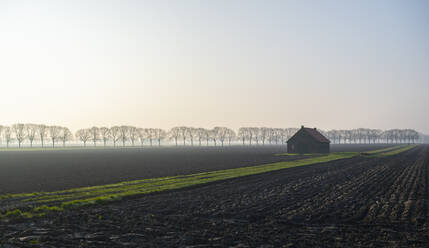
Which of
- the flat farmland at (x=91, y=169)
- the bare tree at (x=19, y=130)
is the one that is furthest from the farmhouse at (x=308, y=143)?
the bare tree at (x=19, y=130)

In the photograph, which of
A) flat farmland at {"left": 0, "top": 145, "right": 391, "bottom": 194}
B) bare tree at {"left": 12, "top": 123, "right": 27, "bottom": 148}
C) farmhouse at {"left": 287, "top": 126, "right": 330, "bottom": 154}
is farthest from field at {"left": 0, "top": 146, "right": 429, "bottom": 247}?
bare tree at {"left": 12, "top": 123, "right": 27, "bottom": 148}

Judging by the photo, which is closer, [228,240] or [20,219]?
[228,240]

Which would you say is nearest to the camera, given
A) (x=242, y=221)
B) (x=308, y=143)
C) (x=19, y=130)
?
(x=242, y=221)

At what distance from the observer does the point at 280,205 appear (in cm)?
1992

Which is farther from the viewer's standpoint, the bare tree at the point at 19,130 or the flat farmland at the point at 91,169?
the bare tree at the point at 19,130

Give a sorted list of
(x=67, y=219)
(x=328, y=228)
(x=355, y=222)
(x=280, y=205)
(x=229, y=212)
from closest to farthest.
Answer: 1. (x=328, y=228)
2. (x=355, y=222)
3. (x=67, y=219)
4. (x=229, y=212)
5. (x=280, y=205)

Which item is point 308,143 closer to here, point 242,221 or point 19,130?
point 242,221

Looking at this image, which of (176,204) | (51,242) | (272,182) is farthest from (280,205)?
(51,242)

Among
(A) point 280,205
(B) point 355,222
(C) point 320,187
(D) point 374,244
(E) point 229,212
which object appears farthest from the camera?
(C) point 320,187

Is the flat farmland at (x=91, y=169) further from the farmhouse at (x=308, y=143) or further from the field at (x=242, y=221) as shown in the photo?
the farmhouse at (x=308, y=143)

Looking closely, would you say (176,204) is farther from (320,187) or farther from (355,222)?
(320,187)

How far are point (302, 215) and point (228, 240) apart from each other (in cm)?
584

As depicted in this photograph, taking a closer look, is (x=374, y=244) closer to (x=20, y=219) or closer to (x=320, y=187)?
(x=320, y=187)

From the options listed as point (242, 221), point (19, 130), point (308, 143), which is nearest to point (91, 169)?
point (242, 221)
